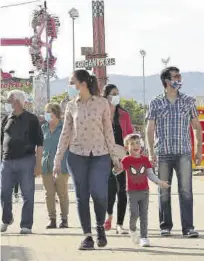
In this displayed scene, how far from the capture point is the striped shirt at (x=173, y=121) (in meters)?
9.98

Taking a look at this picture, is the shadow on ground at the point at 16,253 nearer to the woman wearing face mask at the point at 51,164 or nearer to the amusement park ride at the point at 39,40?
the woman wearing face mask at the point at 51,164

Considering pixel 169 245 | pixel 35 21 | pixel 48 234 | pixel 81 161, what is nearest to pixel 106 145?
pixel 81 161

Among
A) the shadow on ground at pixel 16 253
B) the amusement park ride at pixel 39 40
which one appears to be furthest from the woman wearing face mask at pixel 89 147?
the amusement park ride at pixel 39 40

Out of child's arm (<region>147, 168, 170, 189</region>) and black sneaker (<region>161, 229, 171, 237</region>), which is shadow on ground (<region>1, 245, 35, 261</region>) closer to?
child's arm (<region>147, 168, 170, 189</region>)

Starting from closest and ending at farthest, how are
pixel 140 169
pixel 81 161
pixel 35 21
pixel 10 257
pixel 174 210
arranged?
pixel 10 257 < pixel 81 161 < pixel 140 169 < pixel 174 210 < pixel 35 21

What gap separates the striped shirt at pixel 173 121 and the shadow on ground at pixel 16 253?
218cm

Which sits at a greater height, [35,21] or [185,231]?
[35,21]

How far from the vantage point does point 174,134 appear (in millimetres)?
9969

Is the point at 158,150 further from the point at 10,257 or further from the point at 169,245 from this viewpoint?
the point at 10,257

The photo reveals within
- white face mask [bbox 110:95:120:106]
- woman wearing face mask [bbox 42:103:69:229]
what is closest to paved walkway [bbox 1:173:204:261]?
woman wearing face mask [bbox 42:103:69:229]

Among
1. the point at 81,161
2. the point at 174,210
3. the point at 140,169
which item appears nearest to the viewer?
the point at 81,161

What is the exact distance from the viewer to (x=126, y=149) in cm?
1005

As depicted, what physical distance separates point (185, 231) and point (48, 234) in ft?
5.38

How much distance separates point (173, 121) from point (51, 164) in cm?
223
